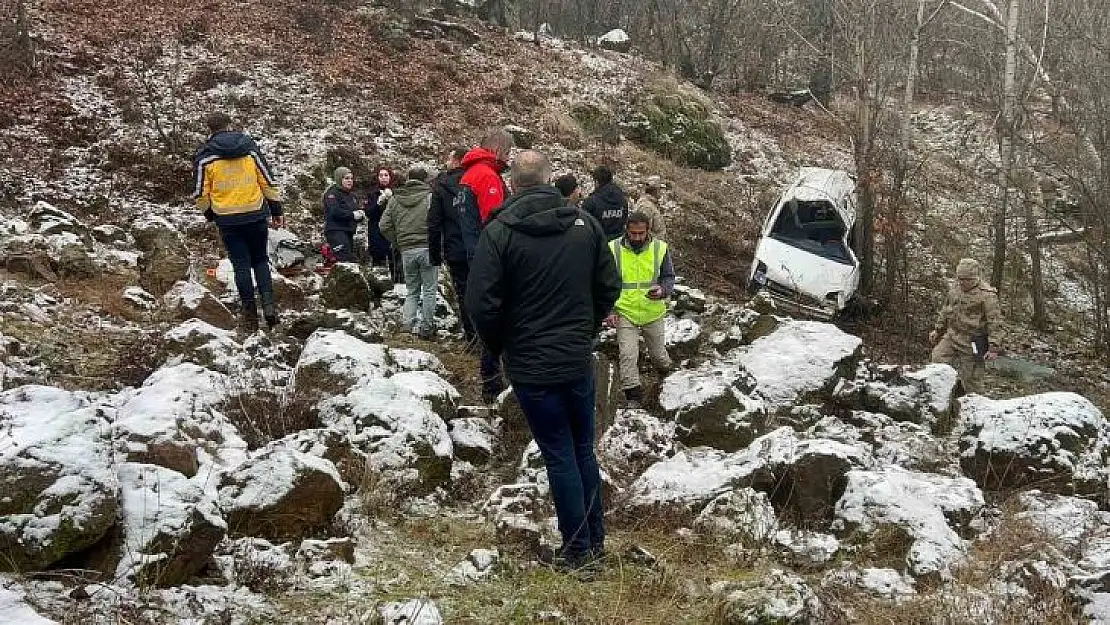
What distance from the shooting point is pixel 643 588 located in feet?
12.2

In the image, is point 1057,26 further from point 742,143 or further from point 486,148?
point 486,148

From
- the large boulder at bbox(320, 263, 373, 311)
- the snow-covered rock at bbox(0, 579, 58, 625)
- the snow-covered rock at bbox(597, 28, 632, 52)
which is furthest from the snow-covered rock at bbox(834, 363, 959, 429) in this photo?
the snow-covered rock at bbox(597, 28, 632, 52)

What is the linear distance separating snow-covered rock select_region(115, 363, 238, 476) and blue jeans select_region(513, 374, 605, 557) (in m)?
1.83

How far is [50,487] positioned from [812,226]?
13.0 m

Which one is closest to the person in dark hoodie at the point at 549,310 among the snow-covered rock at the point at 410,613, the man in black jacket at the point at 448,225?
the snow-covered rock at the point at 410,613

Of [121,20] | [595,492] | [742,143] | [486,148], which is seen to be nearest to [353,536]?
[595,492]

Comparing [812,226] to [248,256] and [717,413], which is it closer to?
[717,413]

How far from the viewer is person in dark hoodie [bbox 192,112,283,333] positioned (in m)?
6.54

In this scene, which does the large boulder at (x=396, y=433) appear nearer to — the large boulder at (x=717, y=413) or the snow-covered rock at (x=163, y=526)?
the snow-covered rock at (x=163, y=526)

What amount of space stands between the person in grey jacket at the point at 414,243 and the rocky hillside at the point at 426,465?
31 cm

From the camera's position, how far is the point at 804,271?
1216cm

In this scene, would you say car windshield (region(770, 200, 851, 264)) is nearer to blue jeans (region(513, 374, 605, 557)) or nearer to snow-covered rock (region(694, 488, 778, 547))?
snow-covered rock (region(694, 488, 778, 547))

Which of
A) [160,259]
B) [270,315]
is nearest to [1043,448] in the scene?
[270,315]

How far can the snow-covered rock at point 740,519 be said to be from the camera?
440 cm
